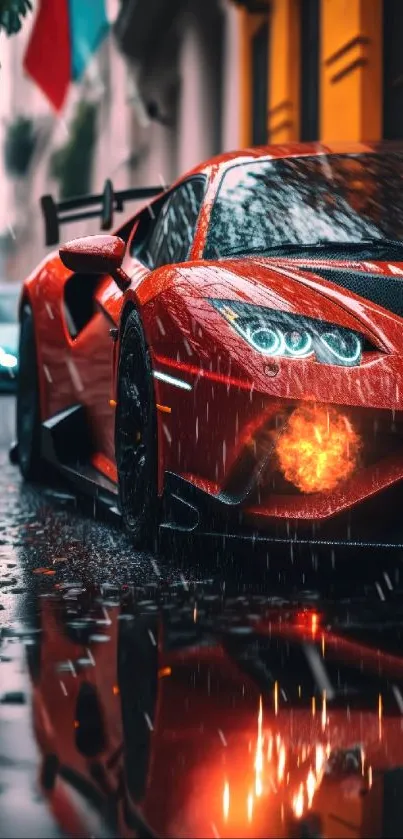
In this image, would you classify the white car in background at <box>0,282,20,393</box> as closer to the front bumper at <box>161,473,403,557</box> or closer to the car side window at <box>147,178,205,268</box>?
the car side window at <box>147,178,205,268</box>

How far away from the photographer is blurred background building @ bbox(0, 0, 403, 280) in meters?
12.1

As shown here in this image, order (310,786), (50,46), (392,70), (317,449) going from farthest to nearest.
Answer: (50,46) → (392,70) → (317,449) → (310,786)

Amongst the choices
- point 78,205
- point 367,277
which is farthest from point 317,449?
point 78,205

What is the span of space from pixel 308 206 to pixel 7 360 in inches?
287

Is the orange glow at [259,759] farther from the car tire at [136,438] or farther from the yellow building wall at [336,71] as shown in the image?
the yellow building wall at [336,71]

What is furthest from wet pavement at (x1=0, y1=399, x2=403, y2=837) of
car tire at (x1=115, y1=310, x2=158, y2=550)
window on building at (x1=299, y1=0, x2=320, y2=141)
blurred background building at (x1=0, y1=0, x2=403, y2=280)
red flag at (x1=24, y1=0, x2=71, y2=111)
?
red flag at (x1=24, y1=0, x2=71, y2=111)

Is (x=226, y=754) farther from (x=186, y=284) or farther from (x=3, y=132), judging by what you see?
(x=3, y=132)

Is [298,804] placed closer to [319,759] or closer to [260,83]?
[319,759]

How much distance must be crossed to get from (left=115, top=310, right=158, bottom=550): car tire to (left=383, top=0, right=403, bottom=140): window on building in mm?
6858

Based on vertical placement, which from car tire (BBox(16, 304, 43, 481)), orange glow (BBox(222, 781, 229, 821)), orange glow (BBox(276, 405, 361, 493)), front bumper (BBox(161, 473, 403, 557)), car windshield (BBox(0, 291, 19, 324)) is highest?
orange glow (BBox(276, 405, 361, 493))

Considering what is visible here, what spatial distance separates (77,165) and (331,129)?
24.3 metres

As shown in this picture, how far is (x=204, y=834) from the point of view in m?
2.47

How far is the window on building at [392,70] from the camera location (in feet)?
38.7

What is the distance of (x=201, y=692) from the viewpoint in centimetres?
340
